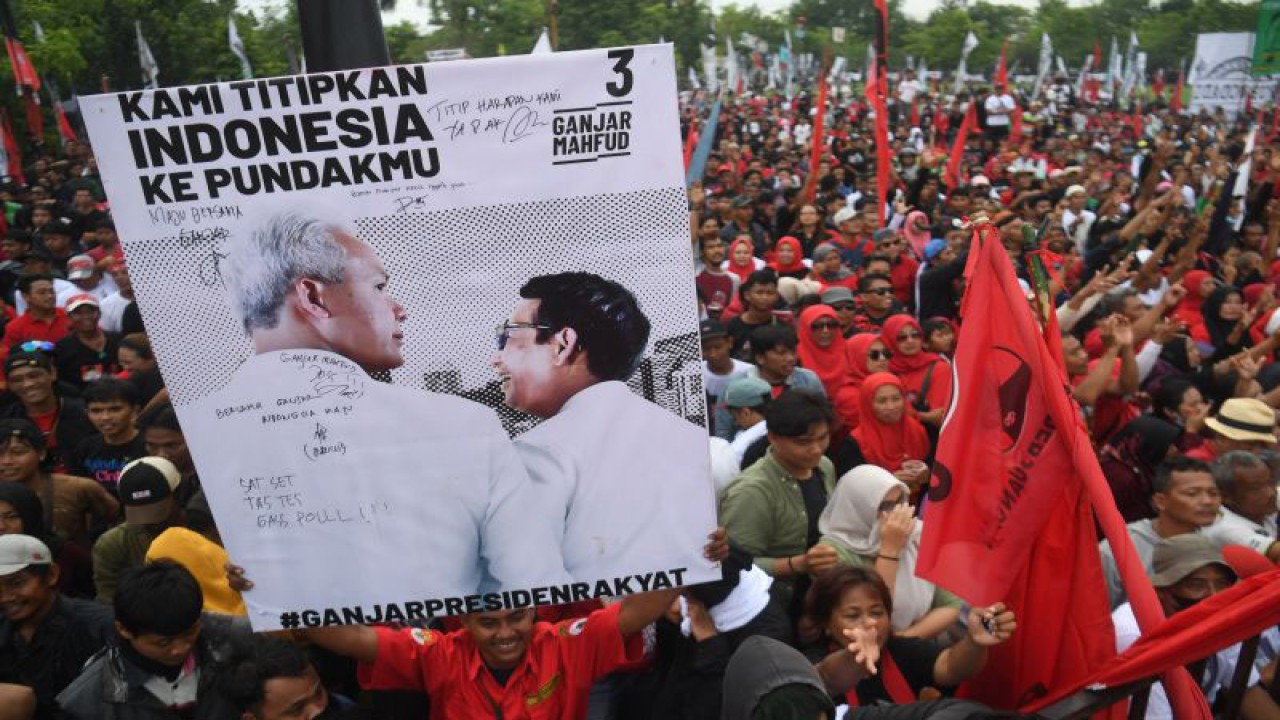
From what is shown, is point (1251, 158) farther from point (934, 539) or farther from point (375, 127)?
point (375, 127)

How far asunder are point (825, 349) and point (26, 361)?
14.6ft

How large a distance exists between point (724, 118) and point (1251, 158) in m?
19.9

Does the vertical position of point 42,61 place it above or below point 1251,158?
above

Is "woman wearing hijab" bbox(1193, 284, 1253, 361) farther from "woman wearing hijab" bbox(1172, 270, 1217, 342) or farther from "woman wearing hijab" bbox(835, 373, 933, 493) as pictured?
"woman wearing hijab" bbox(835, 373, 933, 493)

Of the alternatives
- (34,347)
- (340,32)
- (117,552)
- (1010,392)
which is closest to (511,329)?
(340,32)

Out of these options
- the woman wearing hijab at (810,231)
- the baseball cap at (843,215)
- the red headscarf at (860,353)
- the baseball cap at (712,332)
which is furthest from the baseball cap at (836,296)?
the baseball cap at (843,215)

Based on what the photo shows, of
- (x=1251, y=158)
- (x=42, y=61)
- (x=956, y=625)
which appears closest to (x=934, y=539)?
(x=956, y=625)

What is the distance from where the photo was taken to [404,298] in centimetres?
239

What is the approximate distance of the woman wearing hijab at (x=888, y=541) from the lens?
3.44m

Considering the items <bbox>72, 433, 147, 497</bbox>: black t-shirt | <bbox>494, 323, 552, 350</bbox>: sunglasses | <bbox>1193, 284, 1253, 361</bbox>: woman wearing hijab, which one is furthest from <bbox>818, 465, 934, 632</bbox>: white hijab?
<bbox>1193, 284, 1253, 361</bbox>: woman wearing hijab

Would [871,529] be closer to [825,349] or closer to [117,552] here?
[825,349]

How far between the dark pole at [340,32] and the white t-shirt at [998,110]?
2115 cm

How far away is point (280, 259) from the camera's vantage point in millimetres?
2361

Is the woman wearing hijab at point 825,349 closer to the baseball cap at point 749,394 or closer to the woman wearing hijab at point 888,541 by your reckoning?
the baseball cap at point 749,394
